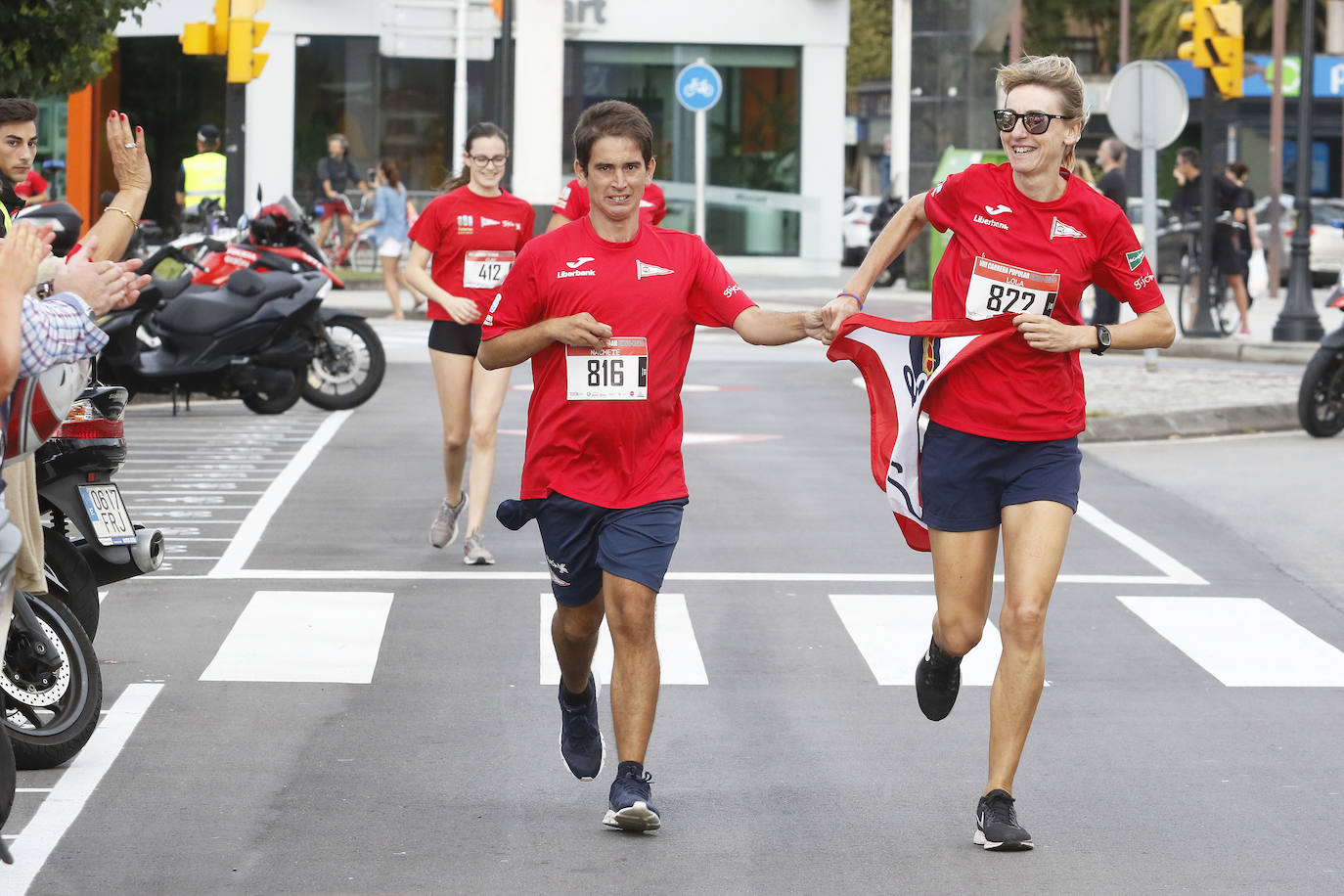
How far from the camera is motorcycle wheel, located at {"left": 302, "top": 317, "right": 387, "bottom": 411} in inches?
675

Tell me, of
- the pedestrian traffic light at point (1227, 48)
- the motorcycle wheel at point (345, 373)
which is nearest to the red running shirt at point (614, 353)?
the motorcycle wheel at point (345, 373)

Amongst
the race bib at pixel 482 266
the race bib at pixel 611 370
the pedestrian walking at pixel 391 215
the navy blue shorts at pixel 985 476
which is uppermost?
the pedestrian walking at pixel 391 215

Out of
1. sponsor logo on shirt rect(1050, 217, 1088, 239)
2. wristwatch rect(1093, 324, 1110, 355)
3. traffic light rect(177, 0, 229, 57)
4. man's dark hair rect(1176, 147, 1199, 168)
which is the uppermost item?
traffic light rect(177, 0, 229, 57)

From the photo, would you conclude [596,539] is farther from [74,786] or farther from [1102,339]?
[74,786]

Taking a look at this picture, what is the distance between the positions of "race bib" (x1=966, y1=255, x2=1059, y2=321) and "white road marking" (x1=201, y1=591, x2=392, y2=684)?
2840 mm

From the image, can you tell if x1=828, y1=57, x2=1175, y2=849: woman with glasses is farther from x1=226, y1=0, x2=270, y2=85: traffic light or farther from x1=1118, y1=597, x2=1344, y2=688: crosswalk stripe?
x1=226, y1=0, x2=270, y2=85: traffic light

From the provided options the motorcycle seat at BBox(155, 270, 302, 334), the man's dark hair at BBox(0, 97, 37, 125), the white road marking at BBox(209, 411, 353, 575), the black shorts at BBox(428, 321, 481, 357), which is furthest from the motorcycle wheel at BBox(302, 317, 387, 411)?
Result: the man's dark hair at BBox(0, 97, 37, 125)

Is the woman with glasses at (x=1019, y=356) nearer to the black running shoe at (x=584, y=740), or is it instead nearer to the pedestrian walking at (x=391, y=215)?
the black running shoe at (x=584, y=740)

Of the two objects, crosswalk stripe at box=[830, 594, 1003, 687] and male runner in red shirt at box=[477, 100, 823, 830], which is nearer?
male runner in red shirt at box=[477, 100, 823, 830]

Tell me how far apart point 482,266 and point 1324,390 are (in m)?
7.72

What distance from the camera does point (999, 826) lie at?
19.4 ft

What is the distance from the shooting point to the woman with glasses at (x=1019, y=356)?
6141 mm

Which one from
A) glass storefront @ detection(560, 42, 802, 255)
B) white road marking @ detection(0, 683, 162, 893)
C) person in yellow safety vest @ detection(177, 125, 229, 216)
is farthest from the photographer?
glass storefront @ detection(560, 42, 802, 255)

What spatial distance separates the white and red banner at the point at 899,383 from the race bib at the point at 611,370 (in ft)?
2.16
